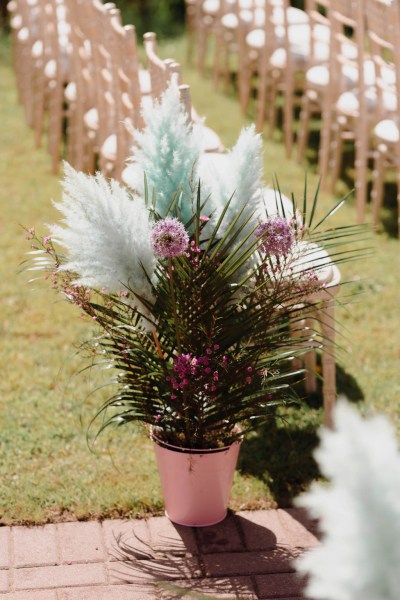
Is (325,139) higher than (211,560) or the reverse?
higher

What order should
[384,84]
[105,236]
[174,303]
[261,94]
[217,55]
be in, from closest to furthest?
[105,236]
[174,303]
[384,84]
[261,94]
[217,55]

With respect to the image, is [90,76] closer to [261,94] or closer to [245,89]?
[261,94]

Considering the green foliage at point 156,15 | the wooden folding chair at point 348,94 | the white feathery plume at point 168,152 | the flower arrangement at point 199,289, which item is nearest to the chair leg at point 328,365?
the flower arrangement at point 199,289

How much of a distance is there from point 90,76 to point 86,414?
9.43ft

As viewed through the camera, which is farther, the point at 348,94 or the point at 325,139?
the point at 325,139

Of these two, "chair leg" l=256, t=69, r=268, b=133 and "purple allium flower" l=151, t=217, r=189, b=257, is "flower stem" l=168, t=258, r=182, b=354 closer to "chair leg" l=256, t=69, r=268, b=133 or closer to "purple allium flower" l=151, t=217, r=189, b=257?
"purple allium flower" l=151, t=217, r=189, b=257

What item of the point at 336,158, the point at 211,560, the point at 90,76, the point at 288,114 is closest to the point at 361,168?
the point at 336,158

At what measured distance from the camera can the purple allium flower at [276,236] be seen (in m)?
2.68

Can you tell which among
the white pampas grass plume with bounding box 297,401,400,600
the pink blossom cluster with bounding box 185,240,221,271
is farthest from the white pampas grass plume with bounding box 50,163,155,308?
the white pampas grass plume with bounding box 297,401,400,600

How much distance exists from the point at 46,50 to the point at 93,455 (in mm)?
4146

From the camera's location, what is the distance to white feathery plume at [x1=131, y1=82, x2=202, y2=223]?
8.80ft

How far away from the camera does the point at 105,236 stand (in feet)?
7.98

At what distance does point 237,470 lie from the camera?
11.3ft

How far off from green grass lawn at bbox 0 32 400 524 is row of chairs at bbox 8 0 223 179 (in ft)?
2.27
